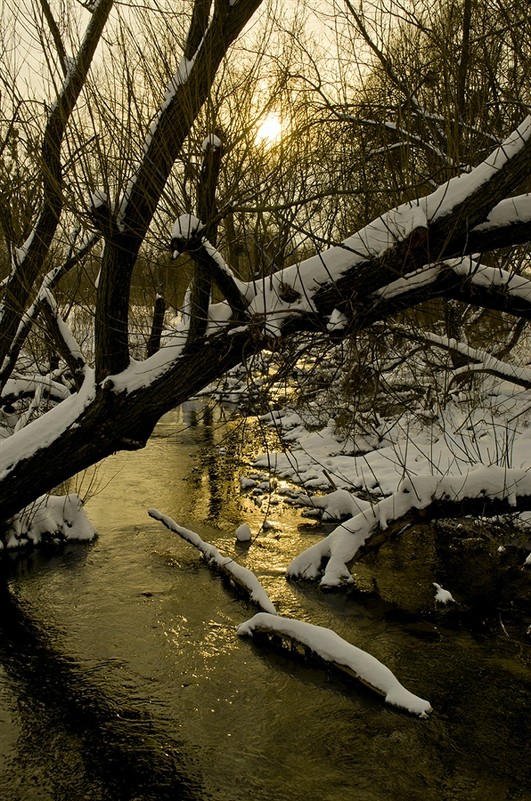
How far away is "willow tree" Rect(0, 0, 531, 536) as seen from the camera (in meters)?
4.23

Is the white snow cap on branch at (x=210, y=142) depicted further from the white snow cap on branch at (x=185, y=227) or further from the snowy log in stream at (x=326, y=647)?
the snowy log in stream at (x=326, y=647)

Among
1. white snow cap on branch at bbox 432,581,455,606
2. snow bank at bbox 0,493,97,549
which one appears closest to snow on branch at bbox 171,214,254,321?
white snow cap on branch at bbox 432,581,455,606

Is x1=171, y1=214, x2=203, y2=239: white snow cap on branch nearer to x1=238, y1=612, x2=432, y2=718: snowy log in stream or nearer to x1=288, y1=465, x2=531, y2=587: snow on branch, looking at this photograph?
x1=238, y1=612, x2=432, y2=718: snowy log in stream

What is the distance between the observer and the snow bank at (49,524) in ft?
24.8

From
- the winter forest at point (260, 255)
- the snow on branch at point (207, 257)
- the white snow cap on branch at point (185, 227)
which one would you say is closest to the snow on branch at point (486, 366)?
the winter forest at point (260, 255)

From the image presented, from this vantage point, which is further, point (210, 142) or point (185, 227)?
point (210, 142)

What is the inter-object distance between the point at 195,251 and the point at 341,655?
297cm

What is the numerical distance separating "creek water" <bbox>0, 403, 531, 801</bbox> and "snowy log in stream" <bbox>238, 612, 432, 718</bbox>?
10 cm

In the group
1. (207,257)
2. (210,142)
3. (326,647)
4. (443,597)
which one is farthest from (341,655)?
(210,142)

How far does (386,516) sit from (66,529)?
362 cm

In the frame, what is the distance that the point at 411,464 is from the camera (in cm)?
1030

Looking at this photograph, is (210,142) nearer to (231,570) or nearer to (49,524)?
(231,570)

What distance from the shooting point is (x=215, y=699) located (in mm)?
4781

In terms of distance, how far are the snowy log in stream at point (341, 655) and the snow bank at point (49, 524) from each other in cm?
293
